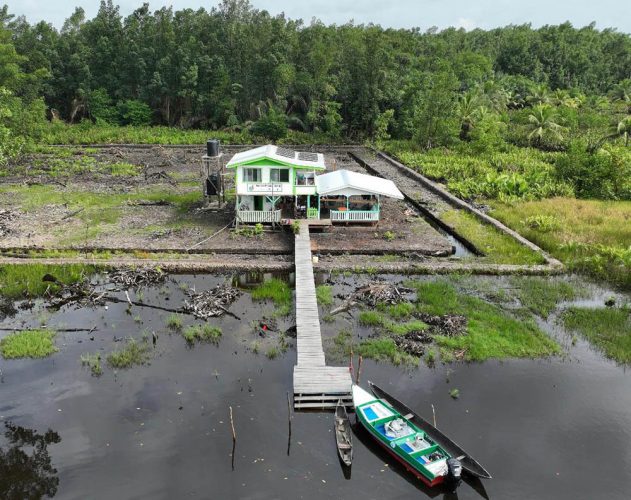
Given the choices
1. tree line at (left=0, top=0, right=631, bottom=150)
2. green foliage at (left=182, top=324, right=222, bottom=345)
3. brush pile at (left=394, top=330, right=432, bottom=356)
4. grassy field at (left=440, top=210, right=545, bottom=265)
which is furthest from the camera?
tree line at (left=0, top=0, right=631, bottom=150)

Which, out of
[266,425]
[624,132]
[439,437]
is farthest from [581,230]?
[624,132]

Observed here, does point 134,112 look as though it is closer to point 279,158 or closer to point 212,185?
point 212,185

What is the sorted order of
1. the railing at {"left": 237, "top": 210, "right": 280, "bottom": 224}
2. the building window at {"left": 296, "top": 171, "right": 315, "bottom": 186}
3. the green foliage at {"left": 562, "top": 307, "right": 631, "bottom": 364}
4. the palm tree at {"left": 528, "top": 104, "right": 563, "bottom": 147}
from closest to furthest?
the green foliage at {"left": 562, "top": 307, "right": 631, "bottom": 364} < the railing at {"left": 237, "top": 210, "right": 280, "bottom": 224} < the building window at {"left": 296, "top": 171, "right": 315, "bottom": 186} < the palm tree at {"left": 528, "top": 104, "right": 563, "bottom": 147}

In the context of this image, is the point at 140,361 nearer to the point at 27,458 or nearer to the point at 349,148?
the point at 27,458

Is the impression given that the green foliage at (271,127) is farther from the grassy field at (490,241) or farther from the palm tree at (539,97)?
the grassy field at (490,241)

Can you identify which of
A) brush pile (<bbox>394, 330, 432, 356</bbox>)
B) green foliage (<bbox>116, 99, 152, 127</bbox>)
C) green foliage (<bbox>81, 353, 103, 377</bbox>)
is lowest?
green foliage (<bbox>81, 353, 103, 377</bbox>)

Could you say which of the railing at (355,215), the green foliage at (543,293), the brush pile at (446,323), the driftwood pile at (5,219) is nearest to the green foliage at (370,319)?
the brush pile at (446,323)

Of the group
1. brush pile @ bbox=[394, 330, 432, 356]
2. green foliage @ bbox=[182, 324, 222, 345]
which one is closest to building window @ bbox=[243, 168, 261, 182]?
green foliage @ bbox=[182, 324, 222, 345]

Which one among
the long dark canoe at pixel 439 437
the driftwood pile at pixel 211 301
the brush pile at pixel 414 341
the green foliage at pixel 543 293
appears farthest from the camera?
the green foliage at pixel 543 293

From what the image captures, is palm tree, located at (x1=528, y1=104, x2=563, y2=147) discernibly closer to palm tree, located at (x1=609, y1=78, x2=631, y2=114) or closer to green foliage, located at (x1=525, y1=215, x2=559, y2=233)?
palm tree, located at (x1=609, y1=78, x2=631, y2=114)
